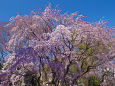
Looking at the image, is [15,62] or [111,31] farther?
[111,31]

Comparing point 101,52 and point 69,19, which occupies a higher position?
point 69,19

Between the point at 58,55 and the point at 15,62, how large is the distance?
5.36 feet

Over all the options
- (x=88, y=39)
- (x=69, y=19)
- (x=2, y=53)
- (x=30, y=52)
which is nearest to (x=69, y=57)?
(x=88, y=39)

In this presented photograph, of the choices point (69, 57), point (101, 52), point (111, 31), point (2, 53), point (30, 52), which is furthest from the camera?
point (2, 53)

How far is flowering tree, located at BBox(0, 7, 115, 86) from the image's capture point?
514 cm

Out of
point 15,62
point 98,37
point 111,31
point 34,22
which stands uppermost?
point 34,22

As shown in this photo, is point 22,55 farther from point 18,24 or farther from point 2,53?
point 2,53

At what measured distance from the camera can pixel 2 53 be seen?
14.6 meters

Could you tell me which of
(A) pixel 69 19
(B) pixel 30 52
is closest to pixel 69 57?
(B) pixel 30 52

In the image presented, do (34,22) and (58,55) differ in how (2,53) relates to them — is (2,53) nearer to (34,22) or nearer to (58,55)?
(34,22)

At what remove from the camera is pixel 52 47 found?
504cm

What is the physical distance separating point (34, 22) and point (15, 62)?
2088 mm

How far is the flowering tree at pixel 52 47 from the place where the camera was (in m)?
5.14

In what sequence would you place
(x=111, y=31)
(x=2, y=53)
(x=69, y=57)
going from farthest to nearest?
(x=2, y=53)
(x=111, y=31)
(x=69, y=57)
